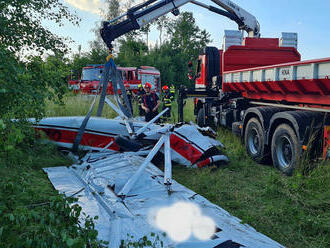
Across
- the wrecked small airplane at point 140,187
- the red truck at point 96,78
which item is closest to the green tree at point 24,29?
the wrecked small airplane at point 140,187

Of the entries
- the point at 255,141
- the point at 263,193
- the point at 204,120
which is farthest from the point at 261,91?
the point at 204,120

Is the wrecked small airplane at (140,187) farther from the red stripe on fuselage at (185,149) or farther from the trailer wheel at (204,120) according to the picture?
the trailer wheel at (204,120)

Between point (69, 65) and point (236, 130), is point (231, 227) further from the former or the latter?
point (236, 130)

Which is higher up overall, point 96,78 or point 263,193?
point 96,78

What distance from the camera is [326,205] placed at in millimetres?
3996

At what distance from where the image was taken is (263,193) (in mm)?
4551

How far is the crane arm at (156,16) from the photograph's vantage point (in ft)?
27.5

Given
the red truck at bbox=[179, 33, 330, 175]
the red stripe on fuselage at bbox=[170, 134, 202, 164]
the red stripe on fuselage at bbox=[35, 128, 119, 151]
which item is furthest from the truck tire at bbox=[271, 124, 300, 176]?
the red stripe on fuselage at bbox=[35, 128, 119, 151]

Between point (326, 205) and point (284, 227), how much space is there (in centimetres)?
89

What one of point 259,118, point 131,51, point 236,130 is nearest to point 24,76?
point 259,118

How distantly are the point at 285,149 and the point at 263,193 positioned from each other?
157cm

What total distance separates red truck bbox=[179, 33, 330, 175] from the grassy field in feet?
1.50

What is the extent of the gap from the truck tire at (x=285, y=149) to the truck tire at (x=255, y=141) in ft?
1.37

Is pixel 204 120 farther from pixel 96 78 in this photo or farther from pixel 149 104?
pixel 96 78
